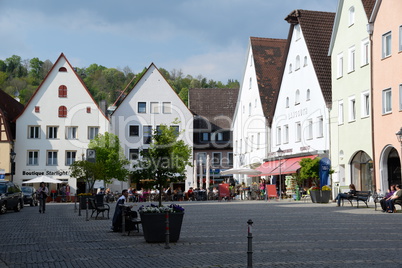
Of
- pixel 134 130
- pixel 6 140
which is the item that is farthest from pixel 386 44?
pixel 6 140

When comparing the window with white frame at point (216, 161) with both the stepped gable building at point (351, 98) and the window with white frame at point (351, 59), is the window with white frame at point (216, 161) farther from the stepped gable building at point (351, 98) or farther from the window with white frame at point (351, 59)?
the window with white frame at point (351, 59)

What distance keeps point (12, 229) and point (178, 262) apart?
1113 centimetres

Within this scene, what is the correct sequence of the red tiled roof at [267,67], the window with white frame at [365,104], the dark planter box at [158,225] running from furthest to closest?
the red tiled roof at [267,67] → the window with white frame at [365,104] → the dark planter box at [158,225]

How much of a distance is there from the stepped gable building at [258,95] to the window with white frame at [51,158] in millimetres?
Result: 19986

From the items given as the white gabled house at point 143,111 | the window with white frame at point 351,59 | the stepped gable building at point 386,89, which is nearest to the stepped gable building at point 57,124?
the white gabled house at point 143,111

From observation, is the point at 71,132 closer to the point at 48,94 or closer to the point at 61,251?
the point at 48,94

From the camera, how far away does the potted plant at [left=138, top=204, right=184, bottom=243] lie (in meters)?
14.4

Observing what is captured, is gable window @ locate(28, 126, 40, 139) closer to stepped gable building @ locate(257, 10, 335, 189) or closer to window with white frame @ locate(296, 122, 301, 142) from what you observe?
stepped gable building @ locate(257, 10, 335, 189)

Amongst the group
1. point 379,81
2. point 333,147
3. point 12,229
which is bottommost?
point 12,229

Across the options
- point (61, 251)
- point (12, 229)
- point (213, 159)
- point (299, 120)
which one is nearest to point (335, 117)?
point (299, 120)

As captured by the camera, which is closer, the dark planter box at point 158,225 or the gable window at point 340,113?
the dark planter box at point 158,225

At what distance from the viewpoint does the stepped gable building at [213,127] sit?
74.6 metres

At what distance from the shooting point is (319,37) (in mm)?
45750

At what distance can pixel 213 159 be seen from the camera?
74688mm
